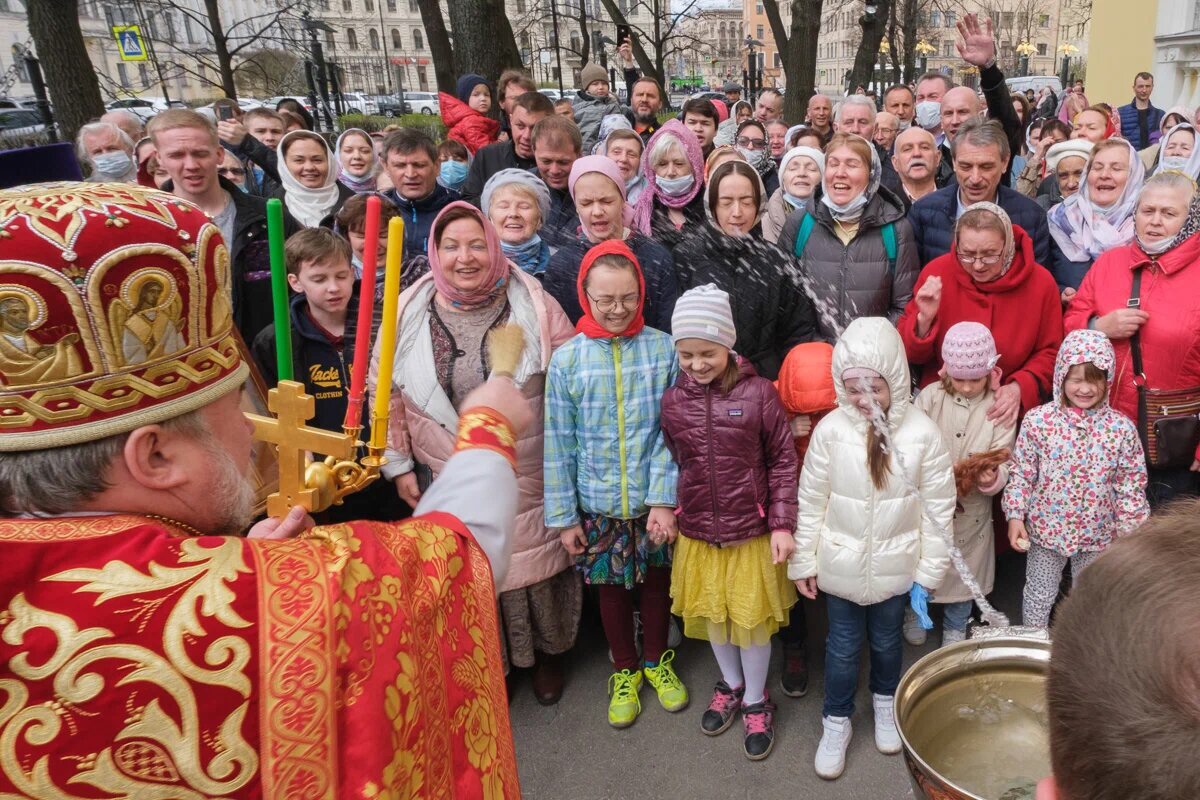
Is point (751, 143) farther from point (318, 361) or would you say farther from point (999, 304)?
point (318, 361)

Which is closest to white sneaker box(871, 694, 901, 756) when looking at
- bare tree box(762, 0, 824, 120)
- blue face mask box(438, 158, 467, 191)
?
blue face mask box(438, 158, 467, 191)

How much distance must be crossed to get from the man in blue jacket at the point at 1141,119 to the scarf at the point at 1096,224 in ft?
26.8

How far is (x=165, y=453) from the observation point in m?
1.09

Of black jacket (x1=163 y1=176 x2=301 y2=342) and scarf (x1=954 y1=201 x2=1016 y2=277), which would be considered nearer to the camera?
scarf (x1=954 y1=201 x2=1016 y2=277)

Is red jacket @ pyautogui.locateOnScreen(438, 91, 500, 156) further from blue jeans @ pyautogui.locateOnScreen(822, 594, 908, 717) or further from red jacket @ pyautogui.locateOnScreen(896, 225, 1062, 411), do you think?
blue jeans @ pyautogui.locateOnScreen(822, 594, 908, 717)

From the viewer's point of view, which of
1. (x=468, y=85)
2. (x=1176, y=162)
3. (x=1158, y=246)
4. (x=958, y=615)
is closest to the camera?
(x=1158, y=246)

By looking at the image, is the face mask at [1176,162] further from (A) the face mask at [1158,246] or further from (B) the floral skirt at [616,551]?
(B) the floral skirt at [616,551]

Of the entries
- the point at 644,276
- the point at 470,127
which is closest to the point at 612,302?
the point at 644,276

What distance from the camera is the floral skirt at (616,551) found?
3230mm

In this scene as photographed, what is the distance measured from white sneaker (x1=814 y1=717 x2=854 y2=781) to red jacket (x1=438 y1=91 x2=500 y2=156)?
21.4 ft

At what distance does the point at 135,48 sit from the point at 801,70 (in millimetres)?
14370

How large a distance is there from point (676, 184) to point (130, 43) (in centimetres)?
1833

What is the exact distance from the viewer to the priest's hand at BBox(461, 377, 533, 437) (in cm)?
159

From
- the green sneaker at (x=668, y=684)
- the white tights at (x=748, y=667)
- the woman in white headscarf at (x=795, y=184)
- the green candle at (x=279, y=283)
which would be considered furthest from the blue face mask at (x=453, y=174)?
the green candle at (x=279, y=283)
